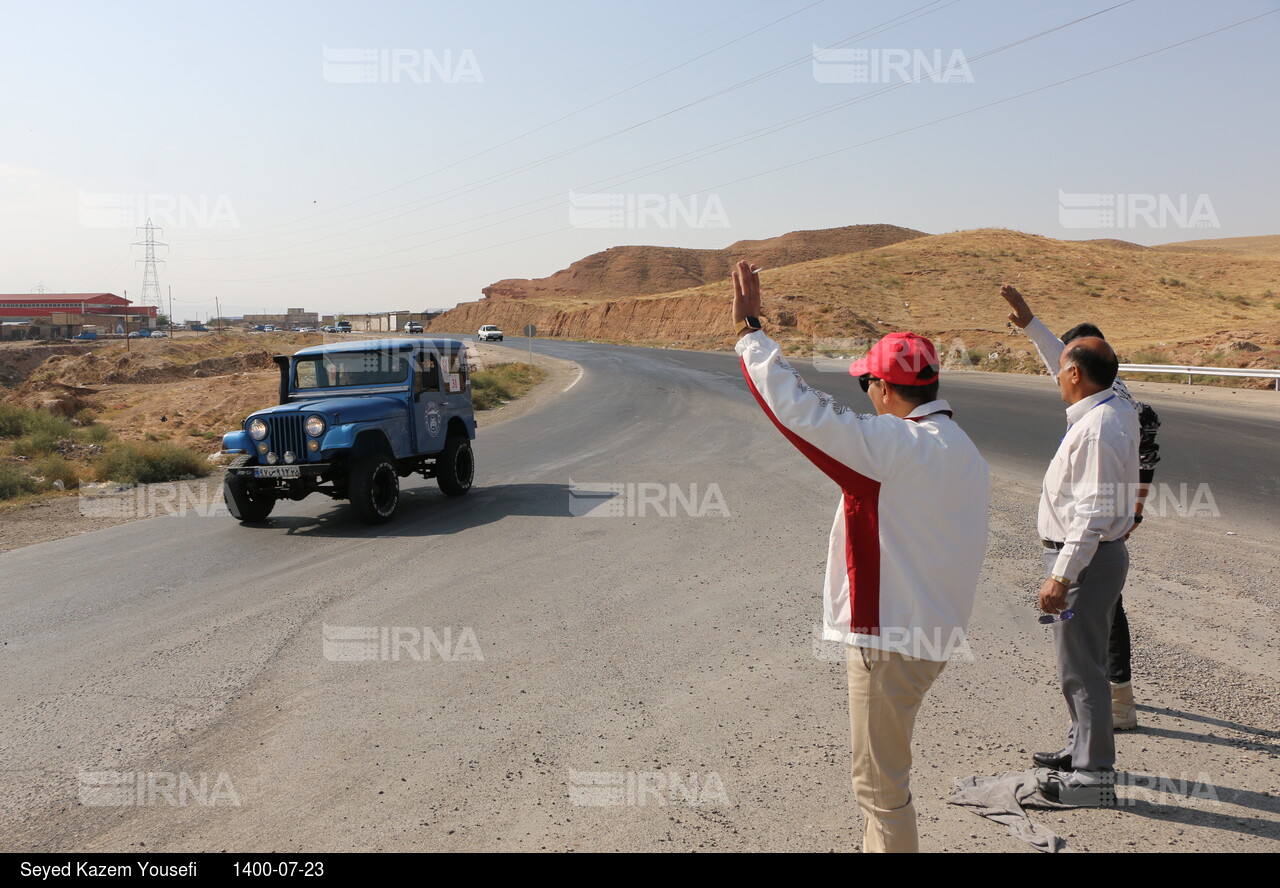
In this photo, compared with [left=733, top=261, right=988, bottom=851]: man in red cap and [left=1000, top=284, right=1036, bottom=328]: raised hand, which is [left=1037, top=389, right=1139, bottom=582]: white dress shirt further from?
[left=733, top=261, right=988, bottom=851]: man in red cap

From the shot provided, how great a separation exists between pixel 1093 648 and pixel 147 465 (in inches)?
590

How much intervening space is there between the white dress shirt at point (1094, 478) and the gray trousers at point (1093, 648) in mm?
92

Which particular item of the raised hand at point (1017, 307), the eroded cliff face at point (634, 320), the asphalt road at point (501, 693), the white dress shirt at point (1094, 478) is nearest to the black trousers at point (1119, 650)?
the asphalt road at point (501, 693)

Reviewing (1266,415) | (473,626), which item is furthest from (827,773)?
(1266,415)

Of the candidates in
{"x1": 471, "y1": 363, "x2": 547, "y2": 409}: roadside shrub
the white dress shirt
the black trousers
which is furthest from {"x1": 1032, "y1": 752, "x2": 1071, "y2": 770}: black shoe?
{"x1": 471, "y1": 363, "x2": 547, "y2": 409}: roadside shrub

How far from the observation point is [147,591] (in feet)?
25.5

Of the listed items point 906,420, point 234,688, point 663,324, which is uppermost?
point 663,324

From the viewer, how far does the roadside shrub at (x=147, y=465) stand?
1485cm

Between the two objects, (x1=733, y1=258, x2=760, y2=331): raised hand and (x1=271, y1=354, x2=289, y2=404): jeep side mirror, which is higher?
(x1=733, y1=258, x2=760, y2=331): raised hand

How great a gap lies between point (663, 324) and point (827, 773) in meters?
77.6

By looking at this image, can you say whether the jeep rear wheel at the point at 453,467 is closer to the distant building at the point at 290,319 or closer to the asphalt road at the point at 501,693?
the asphalt road at the point at 501,693

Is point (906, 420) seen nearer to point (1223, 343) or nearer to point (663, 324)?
point (1223, 343)

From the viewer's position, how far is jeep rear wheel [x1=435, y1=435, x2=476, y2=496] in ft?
39.5

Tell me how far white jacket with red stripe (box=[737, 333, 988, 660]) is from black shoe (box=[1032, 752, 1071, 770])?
5.46ft
